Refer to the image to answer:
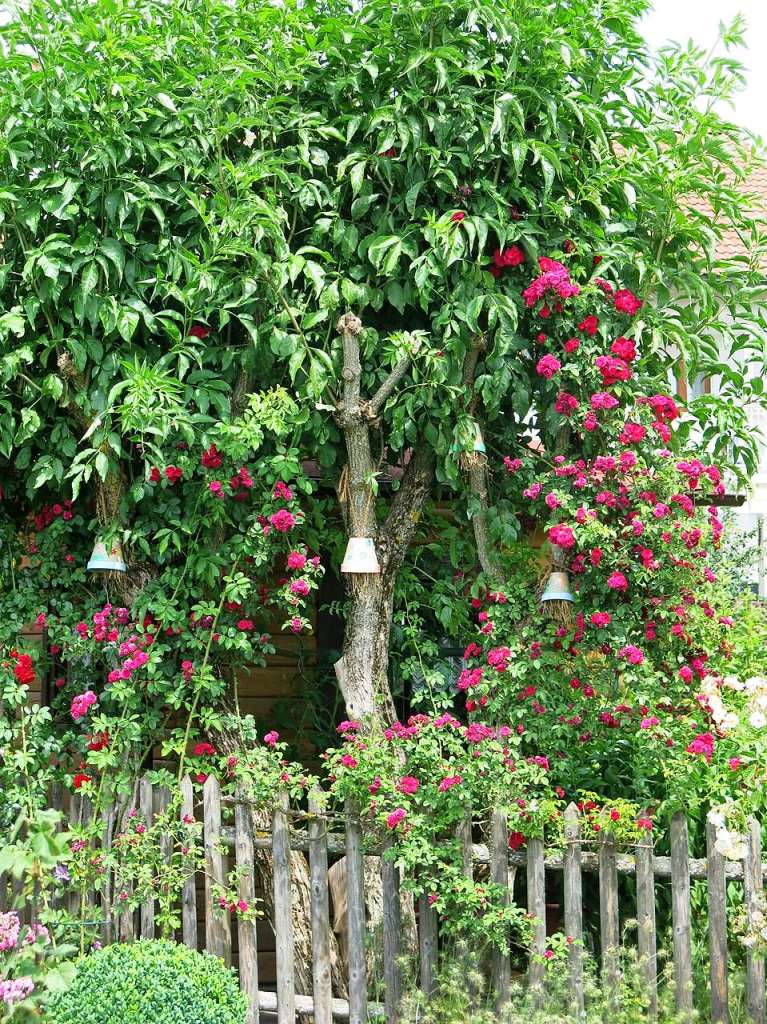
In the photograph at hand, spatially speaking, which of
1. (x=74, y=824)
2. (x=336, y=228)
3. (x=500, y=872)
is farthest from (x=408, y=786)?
(x=336, y=228)

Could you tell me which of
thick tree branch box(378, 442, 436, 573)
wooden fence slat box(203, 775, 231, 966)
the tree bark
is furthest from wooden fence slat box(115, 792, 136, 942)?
thick tree branch box(378, 442, 436, 573)

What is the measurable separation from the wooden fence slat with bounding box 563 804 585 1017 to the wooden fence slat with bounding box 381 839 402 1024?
659 millimetres

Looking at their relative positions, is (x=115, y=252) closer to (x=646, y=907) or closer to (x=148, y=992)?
(x=148, y=992)

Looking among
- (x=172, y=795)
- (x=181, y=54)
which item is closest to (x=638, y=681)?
(x=172, y=795)

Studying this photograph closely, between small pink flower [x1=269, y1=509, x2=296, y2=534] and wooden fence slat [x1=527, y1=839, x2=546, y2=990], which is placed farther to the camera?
small pink flower [x1=269, y1=509, x2=296, y2=534]

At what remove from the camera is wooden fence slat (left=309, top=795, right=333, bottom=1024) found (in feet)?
13.7

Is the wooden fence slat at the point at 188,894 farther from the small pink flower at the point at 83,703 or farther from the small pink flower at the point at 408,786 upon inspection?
the small pink flower at the point at 408,786

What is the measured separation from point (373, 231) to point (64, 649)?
233cm

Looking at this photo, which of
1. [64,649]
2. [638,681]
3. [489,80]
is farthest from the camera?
[64,649]

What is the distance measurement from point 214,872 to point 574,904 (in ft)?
4.78

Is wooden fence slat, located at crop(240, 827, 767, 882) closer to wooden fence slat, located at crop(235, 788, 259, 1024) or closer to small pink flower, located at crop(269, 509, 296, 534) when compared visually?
wooden fence slat, located at crop(235, 788, 259, 1024)

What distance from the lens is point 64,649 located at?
4.91 metres

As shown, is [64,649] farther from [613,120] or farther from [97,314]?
[613,120]

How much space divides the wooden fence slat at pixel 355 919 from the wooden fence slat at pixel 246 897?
0.41m
